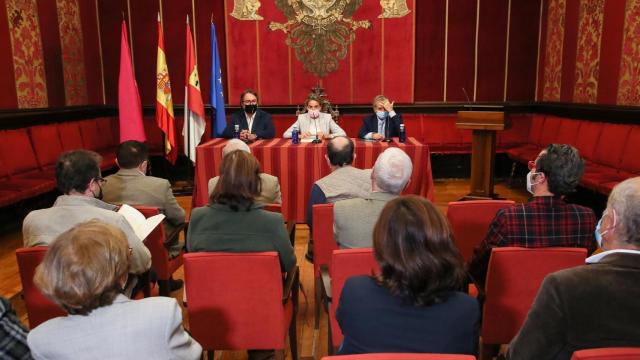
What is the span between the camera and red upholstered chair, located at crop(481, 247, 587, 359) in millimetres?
2051

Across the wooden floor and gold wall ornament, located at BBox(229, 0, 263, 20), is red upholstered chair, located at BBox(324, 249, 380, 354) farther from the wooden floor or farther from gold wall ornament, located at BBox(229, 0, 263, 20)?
gold wall ornament, located at BBox(229, 0, 263, 20)

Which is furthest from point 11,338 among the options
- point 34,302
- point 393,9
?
point 393,9

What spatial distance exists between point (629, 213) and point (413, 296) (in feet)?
2.08

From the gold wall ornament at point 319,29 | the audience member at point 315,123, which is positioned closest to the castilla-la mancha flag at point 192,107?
the audience member at point 315,123

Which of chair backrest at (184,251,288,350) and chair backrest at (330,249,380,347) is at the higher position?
chair backrest at (330,249,380,347)

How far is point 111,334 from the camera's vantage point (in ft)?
4.39

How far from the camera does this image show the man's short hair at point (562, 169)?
2244mm

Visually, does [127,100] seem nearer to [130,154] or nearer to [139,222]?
[130,154]

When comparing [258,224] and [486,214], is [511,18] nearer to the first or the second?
[486,214]

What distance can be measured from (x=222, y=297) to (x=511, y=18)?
273 inches

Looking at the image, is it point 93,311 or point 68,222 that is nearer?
point 93,311

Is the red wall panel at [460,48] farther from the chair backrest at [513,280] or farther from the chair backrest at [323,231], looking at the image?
the chair backrest at [513,280]

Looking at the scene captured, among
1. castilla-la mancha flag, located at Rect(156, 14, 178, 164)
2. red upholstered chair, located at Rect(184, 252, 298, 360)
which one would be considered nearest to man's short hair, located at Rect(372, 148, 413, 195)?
red upholstered chair, located at Rect(184, 252, 298, 360)

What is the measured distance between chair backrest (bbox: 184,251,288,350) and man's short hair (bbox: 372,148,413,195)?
1.97 feet
